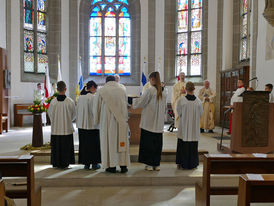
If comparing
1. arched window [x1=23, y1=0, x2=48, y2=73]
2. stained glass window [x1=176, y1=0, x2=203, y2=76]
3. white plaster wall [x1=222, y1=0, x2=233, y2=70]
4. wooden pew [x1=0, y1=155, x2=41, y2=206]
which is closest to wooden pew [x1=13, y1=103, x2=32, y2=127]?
arched window [x1=23, y1=0, x2=48, y2=73]

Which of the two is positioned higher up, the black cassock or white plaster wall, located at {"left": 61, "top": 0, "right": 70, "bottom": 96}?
white plaster wall, located at {"left": 61, "top": 0, "right": 70, "bottom": 96}

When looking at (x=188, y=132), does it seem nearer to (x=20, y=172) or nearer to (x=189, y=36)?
(x=20, y=172)

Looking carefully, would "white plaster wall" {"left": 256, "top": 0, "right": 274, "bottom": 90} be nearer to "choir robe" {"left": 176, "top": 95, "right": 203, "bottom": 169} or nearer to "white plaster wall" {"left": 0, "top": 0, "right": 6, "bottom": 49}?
"choir robe" {"left": 176, "top": 95, "right": 203, "bottom": 169}

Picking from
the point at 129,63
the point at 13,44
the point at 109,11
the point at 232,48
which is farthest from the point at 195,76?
the point at 13,44

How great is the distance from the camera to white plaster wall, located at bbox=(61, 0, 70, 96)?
49.5 feet

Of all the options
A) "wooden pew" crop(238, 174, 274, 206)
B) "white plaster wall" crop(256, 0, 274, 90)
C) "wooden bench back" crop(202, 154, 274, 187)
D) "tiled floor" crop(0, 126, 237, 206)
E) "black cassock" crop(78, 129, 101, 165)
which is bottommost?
"tiled floor" crop(0, 126, 237, 206)

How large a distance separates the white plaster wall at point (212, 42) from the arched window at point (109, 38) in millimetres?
3967

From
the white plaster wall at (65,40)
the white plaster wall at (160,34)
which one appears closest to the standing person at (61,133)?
the white plaster wall at (65,40)

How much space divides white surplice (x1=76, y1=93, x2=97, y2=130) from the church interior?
821mm

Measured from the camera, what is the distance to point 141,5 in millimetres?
15602

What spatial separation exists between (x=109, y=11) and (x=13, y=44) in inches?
194

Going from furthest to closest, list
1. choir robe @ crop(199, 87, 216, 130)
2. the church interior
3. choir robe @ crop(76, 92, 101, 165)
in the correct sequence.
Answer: choir robe @ crop(199, 87, 216, 130) → choir robe @ crop(76, 92, 101, 165) → the church interior

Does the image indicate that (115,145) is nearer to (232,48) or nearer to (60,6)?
(232,48)

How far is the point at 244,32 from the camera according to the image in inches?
505
